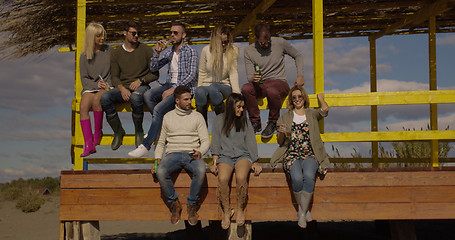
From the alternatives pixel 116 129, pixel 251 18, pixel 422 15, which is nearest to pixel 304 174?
pixel 116 129

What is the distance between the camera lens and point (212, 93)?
6867 millimetres

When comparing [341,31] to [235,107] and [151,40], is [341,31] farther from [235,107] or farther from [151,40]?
[235,107]

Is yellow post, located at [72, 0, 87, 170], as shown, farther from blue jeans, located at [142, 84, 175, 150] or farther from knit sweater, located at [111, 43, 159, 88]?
blue jeans, located at [142, 84, 175, 150]

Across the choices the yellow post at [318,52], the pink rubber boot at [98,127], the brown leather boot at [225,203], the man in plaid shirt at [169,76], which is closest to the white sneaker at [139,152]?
the man in plaid shirt at [169,76]

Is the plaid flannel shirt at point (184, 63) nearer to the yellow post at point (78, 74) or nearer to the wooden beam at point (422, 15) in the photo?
the yellow post at point (78, 74)

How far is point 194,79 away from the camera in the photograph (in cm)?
716

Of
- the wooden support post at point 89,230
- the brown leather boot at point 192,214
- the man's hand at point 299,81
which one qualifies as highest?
the man's hand at point 299,81

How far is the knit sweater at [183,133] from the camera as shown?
6410 millimetres

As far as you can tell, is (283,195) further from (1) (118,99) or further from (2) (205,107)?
(1) (118,99)

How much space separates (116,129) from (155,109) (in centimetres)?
86

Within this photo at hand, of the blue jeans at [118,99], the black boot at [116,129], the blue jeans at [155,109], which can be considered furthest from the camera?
the black boot at [116,129]

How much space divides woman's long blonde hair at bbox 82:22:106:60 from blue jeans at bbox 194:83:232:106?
69.8 inches

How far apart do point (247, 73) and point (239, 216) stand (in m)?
1.99

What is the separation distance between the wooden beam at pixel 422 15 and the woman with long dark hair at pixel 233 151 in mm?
5717
